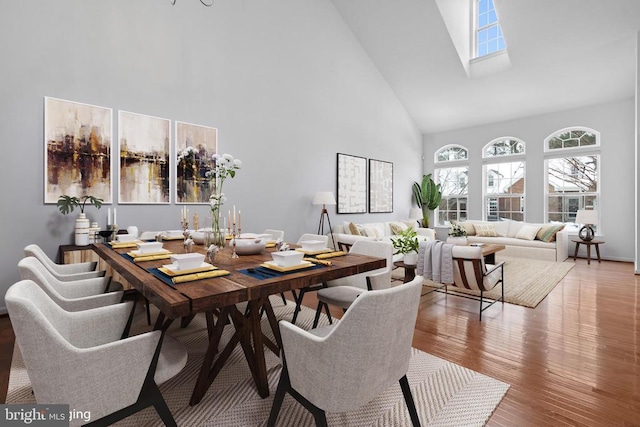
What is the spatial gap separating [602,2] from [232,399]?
22.2 feet

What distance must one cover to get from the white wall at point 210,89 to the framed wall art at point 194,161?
14 centimetres

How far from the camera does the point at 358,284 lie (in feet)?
9.16

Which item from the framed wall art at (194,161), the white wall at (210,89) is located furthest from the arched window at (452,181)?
the framed wall art at (194,161)

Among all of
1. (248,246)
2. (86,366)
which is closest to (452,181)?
(248,246)

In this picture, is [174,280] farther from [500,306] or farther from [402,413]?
[500,306]

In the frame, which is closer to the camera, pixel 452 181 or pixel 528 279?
pixel 528 279

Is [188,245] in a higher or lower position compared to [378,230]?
higher

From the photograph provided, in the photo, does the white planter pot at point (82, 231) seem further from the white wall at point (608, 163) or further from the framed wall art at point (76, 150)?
the white wall at point (608, 163)

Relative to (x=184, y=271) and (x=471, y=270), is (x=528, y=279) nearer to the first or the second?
Answer: (x=471, y=270)

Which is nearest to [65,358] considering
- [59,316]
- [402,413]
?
[59,316]

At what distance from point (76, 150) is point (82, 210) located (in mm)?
671

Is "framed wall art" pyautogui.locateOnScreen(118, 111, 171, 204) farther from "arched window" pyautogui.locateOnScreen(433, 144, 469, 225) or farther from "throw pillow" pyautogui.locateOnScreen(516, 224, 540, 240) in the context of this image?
"arched window" pyautogui.locateOnScreen(433, 144, 469, 225)

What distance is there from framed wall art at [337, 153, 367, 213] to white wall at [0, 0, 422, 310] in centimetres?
21

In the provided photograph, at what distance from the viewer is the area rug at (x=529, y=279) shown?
3.78m
